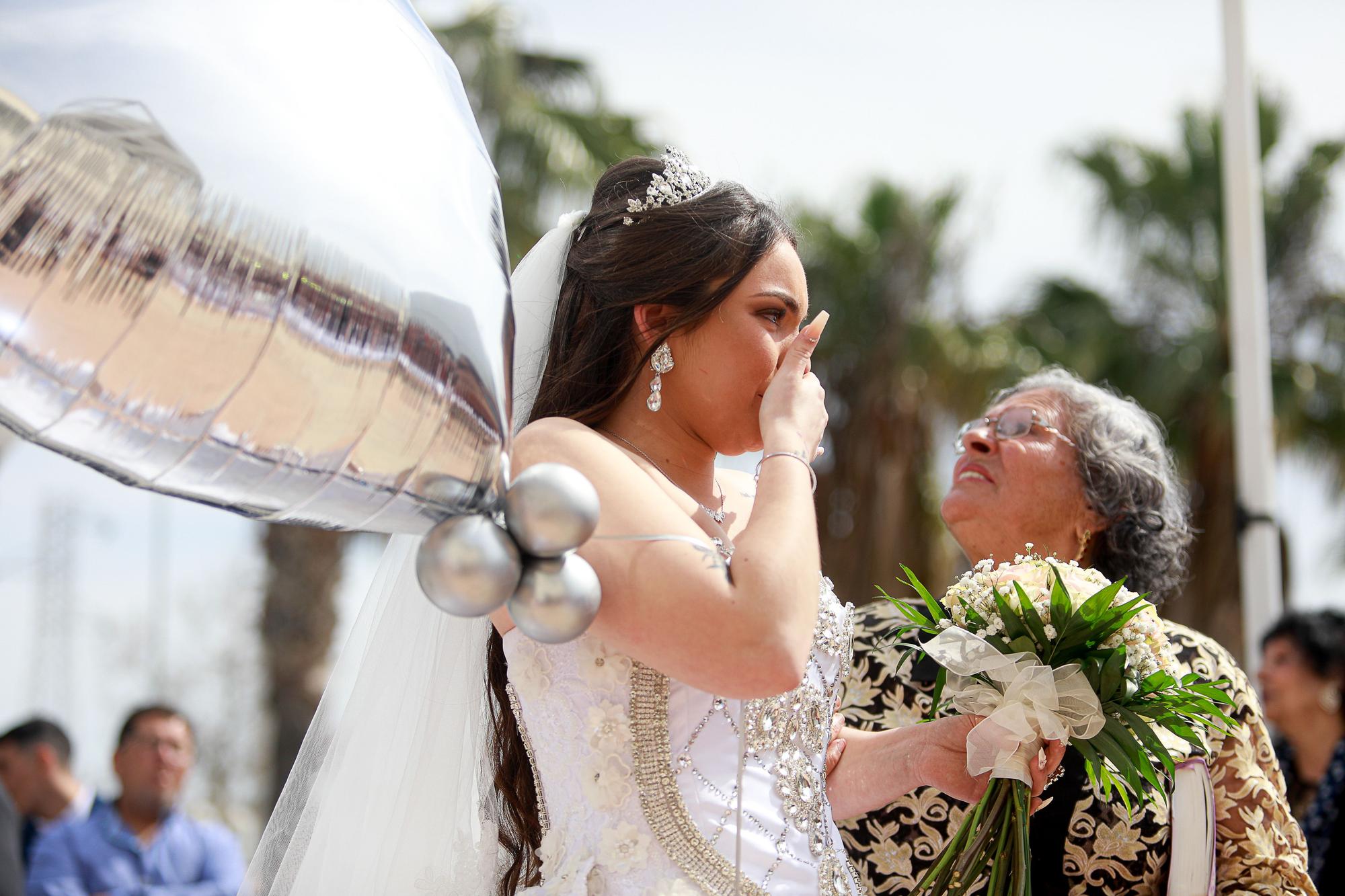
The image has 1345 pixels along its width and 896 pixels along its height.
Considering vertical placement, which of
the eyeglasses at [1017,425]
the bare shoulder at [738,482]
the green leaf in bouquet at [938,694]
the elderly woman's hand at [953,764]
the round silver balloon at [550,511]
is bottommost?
the elderly woman's hand at [953,764]

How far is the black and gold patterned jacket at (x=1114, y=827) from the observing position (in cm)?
285

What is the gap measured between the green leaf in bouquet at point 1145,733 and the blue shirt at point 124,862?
477cm

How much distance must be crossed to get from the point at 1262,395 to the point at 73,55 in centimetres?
538

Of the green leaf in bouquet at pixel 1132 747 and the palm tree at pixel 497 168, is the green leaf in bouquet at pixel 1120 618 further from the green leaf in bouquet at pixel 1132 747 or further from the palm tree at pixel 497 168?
the palm tree at pixel 497 168

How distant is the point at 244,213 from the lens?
4.65 ft

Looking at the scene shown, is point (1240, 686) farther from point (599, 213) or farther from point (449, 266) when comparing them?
point (449, 266)

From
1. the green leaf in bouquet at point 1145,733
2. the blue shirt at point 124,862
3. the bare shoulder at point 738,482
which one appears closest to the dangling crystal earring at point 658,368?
the bare shoulder at point 738,482

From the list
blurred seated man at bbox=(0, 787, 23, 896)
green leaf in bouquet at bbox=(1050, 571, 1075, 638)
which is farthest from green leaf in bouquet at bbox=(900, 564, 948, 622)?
blurred seated man at bbox=(0, 787, 23, 896)

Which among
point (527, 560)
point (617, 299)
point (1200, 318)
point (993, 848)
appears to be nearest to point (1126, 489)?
point (993, 848)

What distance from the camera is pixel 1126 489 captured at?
10.9 feet

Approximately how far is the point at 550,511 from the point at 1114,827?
193 centimetres

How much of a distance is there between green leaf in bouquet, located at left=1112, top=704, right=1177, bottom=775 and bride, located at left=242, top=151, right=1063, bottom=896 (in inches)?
5.8

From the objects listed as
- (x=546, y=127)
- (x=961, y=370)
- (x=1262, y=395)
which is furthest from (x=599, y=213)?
(x=961, y=370)

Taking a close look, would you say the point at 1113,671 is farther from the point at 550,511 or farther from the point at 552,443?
the point at 550,511
